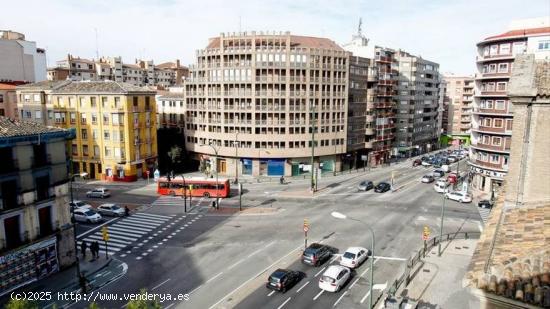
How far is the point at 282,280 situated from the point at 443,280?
515 inches

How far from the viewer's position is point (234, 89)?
7644cm

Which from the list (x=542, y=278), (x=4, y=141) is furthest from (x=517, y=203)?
(x=4, y=141)

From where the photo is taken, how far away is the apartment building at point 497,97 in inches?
2440

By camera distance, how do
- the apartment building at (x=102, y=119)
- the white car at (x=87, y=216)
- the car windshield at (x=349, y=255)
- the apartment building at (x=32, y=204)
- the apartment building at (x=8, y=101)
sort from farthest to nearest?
the apartment building at (x=8, y=101)
the apartment building at (x=102, y=119)
the white car at (x=87, y=216)
the car windshield at (x=349, y=255)
the apartment building at (x=32, y=204)

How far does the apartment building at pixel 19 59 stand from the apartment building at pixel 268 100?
4330 cm

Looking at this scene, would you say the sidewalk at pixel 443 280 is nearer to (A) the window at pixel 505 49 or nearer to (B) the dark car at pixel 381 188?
(B) the dark car at pixel 381 188

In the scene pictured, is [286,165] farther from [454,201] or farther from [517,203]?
[517,203]

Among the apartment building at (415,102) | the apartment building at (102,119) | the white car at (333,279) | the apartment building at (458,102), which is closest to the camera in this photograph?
the white car at (333,279)

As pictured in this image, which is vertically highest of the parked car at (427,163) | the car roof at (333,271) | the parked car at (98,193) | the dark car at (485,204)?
the car roof at (333,271)

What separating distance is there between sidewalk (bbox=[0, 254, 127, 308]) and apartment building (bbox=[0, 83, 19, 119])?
2235 inches

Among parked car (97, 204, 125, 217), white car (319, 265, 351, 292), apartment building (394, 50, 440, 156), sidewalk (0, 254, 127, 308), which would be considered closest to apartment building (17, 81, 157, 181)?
parked car (97, 204, 125, 217)

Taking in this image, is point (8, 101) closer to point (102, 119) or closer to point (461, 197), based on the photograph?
point (102, 119)

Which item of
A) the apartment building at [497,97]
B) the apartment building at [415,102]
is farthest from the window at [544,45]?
the apartment building at [415,102]

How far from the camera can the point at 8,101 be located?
7881 cm
